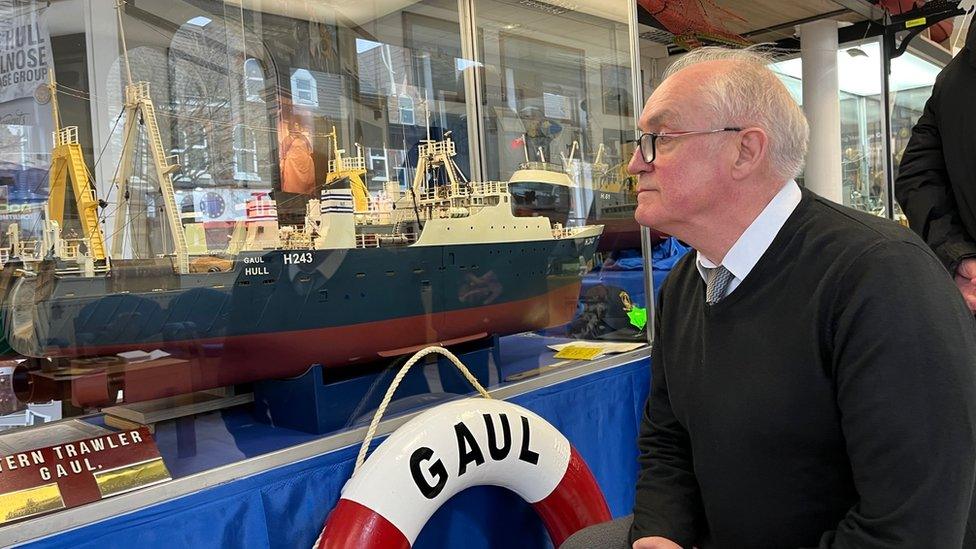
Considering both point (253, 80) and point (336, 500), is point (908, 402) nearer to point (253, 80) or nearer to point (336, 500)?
point (336, 500)

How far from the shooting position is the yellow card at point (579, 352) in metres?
2.16

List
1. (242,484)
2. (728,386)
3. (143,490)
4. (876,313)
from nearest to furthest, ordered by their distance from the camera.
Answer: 1. (876,313)
2. (728,386)
3. (143,490)
4. (242,484)

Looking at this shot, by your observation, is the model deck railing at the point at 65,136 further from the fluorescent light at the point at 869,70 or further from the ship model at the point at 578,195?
the fluorescent light at the point at 869,70

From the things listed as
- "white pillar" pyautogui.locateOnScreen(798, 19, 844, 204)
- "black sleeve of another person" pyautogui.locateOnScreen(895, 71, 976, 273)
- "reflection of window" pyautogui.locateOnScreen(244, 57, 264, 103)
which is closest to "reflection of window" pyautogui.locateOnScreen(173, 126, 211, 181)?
"reflection of window" pyautogui.locateOnScreen(244, 57, 264, 103)

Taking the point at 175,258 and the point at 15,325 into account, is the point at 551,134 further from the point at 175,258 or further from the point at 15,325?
the point at 15,325

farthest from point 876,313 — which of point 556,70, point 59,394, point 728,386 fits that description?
point 556,70

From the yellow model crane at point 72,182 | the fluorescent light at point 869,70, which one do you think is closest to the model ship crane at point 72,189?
the yellow model crane at point 72,182

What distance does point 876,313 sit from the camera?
35.4 inches

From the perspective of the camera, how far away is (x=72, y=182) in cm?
125

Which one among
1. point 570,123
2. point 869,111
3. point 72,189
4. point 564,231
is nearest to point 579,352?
point 564,231

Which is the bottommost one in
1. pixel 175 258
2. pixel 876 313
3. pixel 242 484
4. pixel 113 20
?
pixel 242 484

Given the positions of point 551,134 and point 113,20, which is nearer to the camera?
point 113,20

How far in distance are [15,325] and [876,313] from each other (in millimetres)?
1319

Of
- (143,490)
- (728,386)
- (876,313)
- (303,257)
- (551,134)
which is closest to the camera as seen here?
(876,313)
